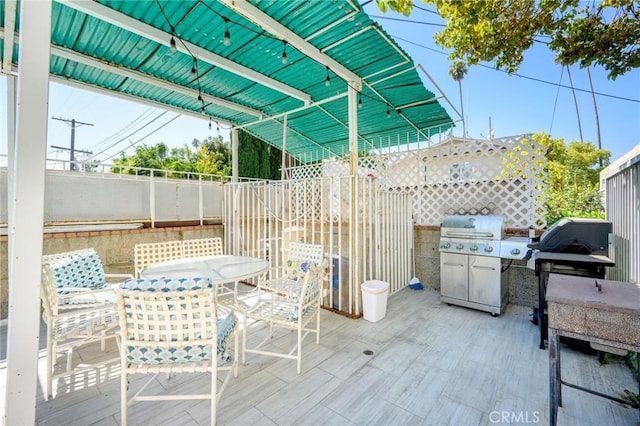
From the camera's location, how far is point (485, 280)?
11.9 ft

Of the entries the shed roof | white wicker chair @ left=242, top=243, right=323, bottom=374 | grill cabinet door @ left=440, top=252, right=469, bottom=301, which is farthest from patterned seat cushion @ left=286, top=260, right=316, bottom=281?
the shed roof

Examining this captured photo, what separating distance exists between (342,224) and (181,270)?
86.6 inches

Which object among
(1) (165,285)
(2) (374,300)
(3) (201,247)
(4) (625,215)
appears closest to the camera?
(1) (165,285)

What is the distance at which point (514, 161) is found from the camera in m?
4.28

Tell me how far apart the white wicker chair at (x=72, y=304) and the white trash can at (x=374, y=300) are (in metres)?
2.72

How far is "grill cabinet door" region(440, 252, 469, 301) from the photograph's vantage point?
3807mm

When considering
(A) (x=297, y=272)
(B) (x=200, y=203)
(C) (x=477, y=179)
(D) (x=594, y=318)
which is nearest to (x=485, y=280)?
(C) (x=477, y=179)

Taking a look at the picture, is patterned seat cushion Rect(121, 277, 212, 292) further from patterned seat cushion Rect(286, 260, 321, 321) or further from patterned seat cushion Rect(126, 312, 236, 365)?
patterned seat cushion Rect(286, 260, 321, 321)

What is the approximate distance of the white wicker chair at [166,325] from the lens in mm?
1632

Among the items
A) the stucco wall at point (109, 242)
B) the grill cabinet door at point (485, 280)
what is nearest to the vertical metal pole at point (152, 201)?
the stucco wall at point (109, 242)

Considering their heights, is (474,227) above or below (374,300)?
above

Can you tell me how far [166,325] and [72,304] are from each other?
5.58 feet

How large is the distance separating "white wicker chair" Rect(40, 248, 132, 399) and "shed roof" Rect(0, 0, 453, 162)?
224 cm

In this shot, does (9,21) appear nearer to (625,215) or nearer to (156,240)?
(156,240)
